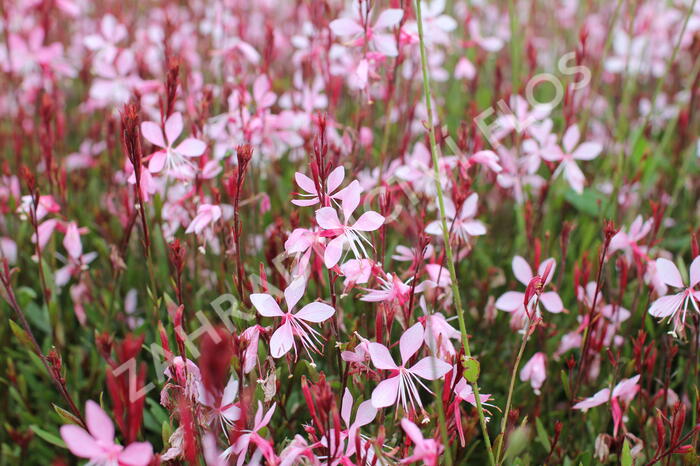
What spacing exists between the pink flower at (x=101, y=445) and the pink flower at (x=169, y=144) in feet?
2.07

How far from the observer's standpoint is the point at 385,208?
3.75ft

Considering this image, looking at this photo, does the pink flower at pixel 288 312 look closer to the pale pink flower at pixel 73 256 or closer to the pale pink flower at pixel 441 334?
the pale pink flower at pixel 441 334

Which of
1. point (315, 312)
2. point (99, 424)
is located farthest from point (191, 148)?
point (99, 424)

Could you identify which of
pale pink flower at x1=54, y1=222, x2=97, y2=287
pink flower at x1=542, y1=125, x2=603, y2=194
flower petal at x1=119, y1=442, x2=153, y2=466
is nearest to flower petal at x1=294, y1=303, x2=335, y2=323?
flower petal at x1=119, y1=442, x2=153, y2=466

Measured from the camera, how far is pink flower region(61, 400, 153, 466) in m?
0.74

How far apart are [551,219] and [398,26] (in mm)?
882

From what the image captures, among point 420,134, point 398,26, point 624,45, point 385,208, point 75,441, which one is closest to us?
point 75,441

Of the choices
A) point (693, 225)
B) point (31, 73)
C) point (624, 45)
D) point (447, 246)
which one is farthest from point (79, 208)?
point (624, 45)

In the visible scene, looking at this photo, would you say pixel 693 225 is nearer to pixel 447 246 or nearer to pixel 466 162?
pixel 466 162

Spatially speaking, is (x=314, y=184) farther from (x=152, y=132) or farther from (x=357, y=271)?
(x=152, y=132)

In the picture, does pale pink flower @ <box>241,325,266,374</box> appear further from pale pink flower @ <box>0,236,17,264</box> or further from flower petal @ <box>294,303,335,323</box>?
pale pink flower @ <box>0,236,17,264</box>

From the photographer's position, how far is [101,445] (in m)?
0.76

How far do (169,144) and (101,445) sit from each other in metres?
0.71

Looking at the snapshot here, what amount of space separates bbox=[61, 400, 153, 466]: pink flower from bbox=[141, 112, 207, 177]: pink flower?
0.63 metres
